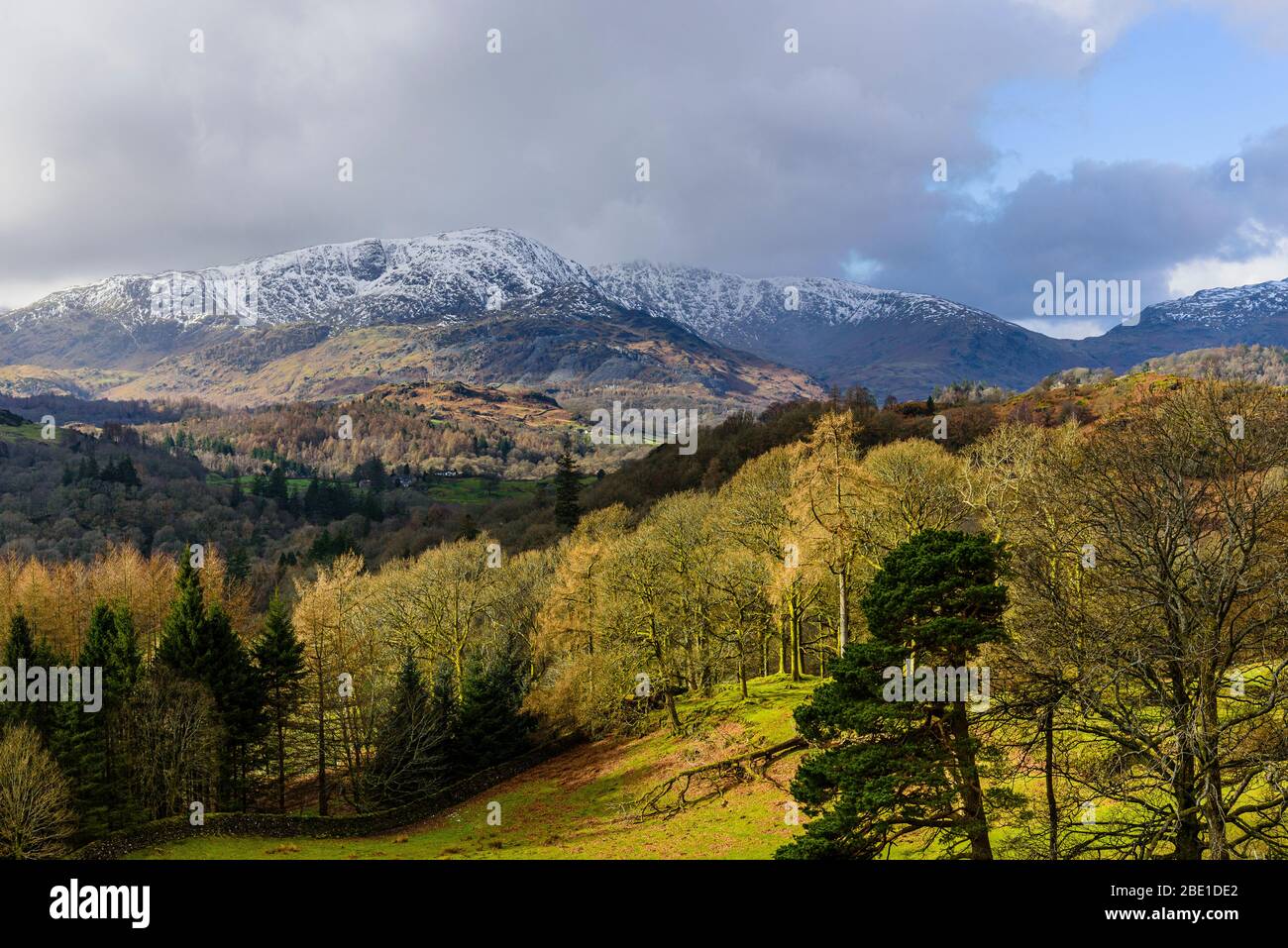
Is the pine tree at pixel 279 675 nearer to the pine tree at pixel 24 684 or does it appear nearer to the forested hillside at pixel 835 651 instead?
the forested hillside at pixel 835 651

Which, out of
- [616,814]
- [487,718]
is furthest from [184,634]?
[616,814]

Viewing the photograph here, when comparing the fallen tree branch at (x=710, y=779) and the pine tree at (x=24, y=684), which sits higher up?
the pine tree at (x=24, y=684)

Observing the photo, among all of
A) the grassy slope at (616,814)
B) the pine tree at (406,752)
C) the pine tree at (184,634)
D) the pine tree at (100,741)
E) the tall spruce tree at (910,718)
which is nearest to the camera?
the tall spruce tree at (910,718)

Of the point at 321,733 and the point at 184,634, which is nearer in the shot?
the point at 321,733

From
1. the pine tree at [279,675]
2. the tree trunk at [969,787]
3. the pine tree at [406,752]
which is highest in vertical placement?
the tree trunk at [969,787]

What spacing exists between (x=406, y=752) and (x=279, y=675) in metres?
9.93

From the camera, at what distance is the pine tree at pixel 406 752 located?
47.8m

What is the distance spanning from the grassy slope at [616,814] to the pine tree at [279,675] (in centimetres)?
1029

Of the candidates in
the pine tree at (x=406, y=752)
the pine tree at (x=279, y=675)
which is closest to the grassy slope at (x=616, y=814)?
the pine tree at (x=406, y=752)

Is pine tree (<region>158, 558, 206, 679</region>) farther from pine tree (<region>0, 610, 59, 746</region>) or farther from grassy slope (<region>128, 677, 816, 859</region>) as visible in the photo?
grassy slope (<region>128, 677, 816, 859</region>)

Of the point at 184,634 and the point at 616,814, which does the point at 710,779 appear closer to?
the point at 616,814

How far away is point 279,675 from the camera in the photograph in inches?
1951

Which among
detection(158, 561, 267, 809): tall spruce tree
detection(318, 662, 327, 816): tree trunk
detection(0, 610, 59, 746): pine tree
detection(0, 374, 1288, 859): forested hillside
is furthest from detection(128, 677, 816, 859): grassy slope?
detection(0, 610, 59, 746): pine tree
